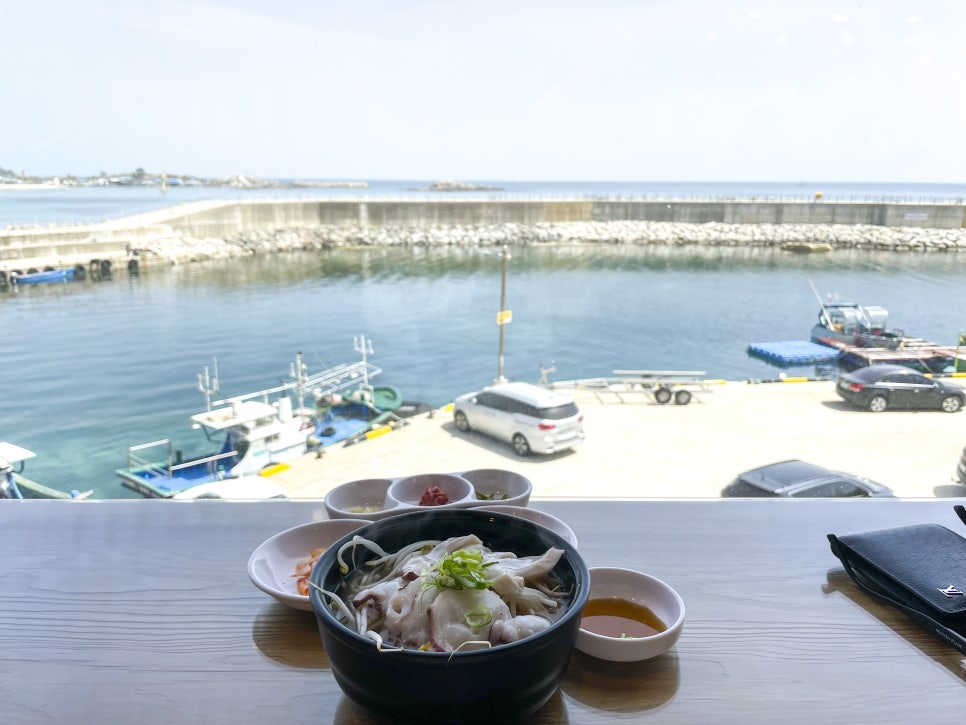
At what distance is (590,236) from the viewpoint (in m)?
21.3

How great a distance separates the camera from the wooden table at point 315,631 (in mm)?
458

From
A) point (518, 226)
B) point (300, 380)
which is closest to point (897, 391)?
point (300, 380)

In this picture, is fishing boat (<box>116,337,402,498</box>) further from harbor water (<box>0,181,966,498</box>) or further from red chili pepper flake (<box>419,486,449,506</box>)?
red chili pepper flake (<box>419,486,449,506</box>)

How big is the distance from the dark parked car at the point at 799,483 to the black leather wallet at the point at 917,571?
2128 millimetres

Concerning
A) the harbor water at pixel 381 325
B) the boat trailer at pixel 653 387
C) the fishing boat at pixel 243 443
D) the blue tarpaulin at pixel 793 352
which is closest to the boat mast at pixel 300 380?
the fishing boat at pixel 243 443

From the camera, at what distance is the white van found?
491 centimetres

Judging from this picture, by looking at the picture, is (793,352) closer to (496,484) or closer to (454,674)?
(496,484)

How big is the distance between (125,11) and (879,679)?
7.97ft

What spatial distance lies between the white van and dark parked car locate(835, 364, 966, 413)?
275 cm

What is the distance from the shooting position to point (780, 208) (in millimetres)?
22547

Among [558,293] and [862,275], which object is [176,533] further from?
[862,275]

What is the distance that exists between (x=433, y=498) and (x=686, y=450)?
4565 mm

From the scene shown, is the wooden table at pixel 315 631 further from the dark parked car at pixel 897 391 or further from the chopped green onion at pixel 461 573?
the dark parked car at pixel 897 391

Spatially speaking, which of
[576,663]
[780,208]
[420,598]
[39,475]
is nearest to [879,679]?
[576,663]
